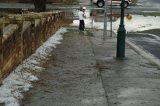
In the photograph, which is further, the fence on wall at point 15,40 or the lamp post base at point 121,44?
the lamp post base at point 121,44

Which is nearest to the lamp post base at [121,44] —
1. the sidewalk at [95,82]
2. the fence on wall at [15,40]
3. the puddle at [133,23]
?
the sidewalk at [95,82]

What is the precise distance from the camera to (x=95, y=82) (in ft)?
36.7

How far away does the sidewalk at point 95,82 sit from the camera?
366 inches

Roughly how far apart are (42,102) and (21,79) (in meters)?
1.77

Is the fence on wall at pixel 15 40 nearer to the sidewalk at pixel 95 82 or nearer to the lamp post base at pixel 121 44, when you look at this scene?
the sidewalk at pixel 95 82

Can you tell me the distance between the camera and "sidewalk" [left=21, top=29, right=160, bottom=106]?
929cm

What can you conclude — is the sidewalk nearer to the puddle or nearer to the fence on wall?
the fence on wall

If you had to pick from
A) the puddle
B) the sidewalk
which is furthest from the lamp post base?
the puddle

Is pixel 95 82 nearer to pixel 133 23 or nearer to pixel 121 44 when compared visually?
pixel 121 44

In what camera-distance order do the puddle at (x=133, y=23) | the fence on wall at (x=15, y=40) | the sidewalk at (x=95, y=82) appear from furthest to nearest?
the puddle at (x=133, y=23)
the fence on wall at (x=15, y=40)
the sidewalk at (x=95, y=82)

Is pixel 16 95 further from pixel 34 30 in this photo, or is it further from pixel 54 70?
pixel 34 30

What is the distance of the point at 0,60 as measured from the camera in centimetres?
996

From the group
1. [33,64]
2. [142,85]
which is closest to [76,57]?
[33,64]

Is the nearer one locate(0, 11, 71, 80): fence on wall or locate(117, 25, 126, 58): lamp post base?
locate(0, 11, 71, 80): fence on wall
